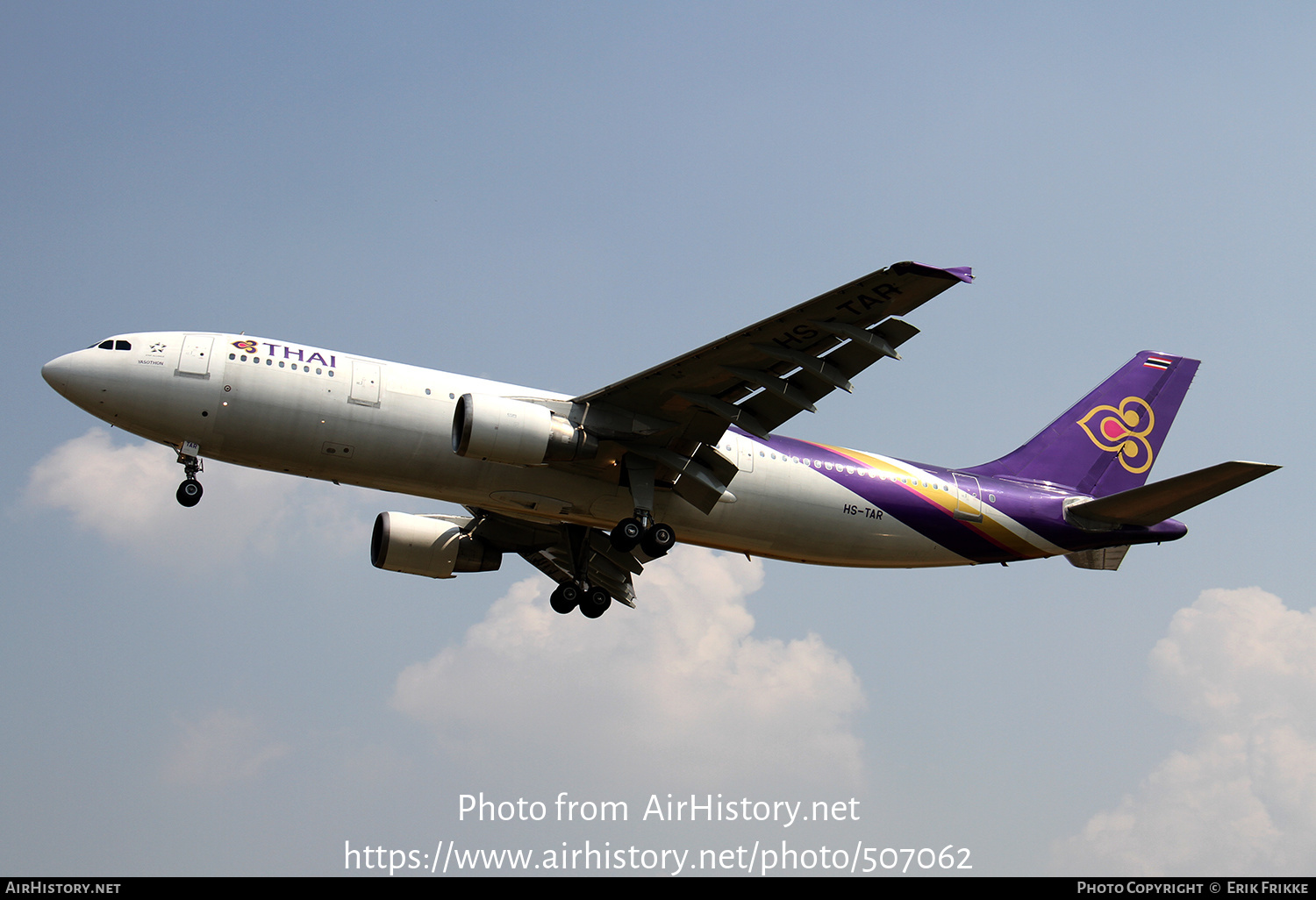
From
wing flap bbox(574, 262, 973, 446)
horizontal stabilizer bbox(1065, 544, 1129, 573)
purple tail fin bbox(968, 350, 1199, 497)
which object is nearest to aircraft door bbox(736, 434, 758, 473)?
wing flap bbox(574, 262, 973, 446)

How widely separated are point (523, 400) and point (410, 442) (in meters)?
2.48

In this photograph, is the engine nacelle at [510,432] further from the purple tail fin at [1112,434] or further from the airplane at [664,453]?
the purple tail fin at [1112,434]

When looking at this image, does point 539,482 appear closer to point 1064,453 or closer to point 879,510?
point 879,510

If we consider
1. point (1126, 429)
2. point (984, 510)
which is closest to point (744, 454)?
point (984, 510)

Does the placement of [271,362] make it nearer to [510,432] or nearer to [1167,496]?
[510,432]

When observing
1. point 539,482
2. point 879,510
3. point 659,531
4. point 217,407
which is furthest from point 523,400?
point 879,510

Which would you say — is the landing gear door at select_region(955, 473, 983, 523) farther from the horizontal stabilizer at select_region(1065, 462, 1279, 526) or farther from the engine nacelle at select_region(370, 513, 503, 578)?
the engine nacelle at select_region(370, 513, 503, 578)

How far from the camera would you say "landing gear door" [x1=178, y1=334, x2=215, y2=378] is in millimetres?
24109

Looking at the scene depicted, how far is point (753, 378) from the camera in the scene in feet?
82.0

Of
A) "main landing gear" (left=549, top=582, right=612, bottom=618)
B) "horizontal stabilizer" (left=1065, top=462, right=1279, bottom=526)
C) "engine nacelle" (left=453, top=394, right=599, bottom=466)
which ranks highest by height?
"engine nacelle" (left=453, top=394, right=599, bottom=466)

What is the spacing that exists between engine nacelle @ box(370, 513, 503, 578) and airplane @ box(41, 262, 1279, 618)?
2.7 inches

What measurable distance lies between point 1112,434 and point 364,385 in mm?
19921

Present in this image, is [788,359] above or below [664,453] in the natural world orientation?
above

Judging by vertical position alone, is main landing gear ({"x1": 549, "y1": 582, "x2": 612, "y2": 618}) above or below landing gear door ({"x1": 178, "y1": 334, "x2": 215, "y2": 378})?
below
